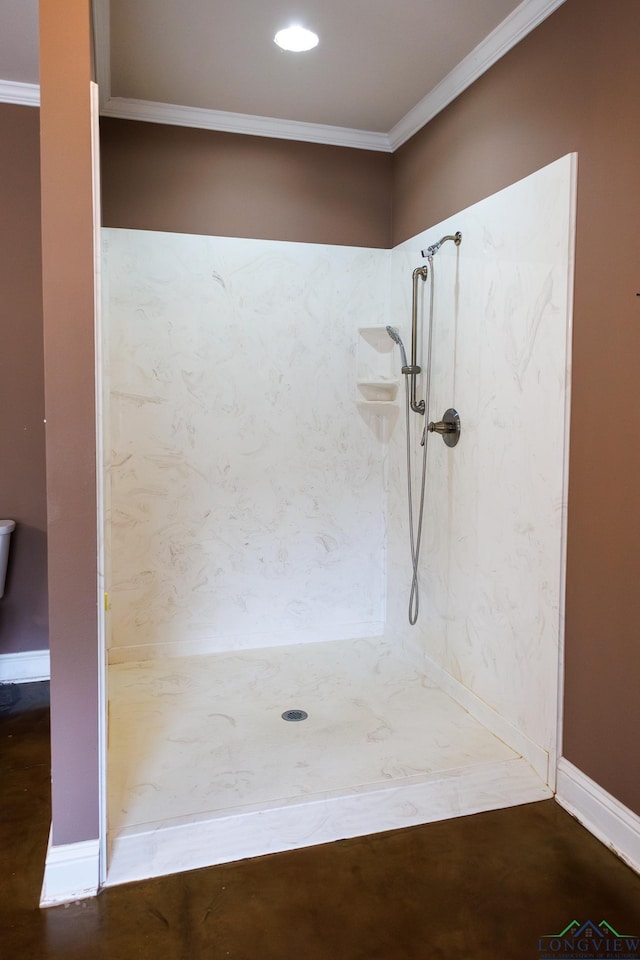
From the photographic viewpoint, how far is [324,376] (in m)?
3.30

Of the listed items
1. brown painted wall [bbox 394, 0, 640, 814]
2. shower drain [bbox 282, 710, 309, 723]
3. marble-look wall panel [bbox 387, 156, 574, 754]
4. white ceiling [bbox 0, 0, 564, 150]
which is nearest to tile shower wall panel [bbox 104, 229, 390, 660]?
marble-look wall panel [bbox 387, 156, 574, 754]

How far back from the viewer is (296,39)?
7.79ft

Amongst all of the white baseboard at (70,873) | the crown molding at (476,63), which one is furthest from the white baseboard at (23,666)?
the crown molding at (476,63)

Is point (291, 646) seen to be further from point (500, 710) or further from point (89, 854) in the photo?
point (89, 854)

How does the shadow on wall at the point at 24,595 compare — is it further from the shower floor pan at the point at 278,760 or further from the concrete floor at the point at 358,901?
the concrete floor at the point at 358,901

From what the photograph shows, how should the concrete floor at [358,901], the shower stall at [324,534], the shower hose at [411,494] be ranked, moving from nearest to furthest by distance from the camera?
1. the concrete floor at [358,901]
2. the shower stall at [324,534]
3. the shower hose at [411,494]

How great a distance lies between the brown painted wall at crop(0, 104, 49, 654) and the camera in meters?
2.88

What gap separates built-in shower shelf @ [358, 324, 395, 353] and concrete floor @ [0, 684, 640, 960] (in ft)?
6.99

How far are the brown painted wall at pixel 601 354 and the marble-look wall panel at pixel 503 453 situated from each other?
0.07 metres

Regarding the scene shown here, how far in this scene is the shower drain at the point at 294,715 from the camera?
2592 mm

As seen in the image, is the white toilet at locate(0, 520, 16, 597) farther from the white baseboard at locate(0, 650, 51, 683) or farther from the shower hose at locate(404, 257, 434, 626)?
the shower hose at locate(404, 257, 434, 626)

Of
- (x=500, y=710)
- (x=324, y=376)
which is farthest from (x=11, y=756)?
(x=324, y=376)

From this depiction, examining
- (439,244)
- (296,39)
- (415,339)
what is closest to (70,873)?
(415,339)

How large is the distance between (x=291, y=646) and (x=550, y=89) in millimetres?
2562
